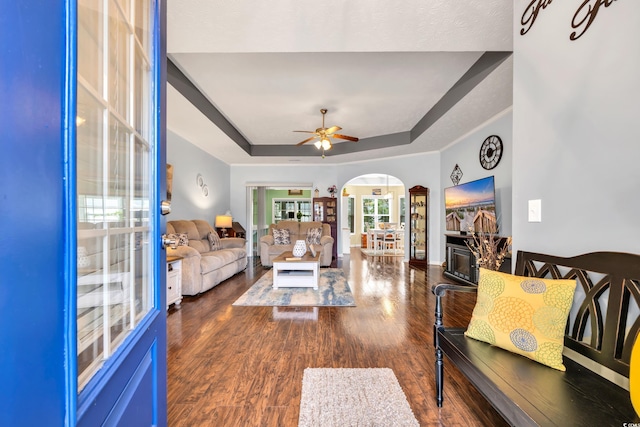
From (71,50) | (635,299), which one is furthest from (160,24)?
(635,299)

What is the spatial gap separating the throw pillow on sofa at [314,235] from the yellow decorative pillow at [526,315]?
17.0 ft

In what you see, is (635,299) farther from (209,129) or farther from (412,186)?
(412,186)

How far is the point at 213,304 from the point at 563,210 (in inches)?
138

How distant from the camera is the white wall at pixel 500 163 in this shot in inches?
164

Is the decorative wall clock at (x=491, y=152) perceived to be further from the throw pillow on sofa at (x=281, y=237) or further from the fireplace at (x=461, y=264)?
the throw pillow on sofa at (x=281, y=237)

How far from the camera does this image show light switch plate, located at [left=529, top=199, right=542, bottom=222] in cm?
163

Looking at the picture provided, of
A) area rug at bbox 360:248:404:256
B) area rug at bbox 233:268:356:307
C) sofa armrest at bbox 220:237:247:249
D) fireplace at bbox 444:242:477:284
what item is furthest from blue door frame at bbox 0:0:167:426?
area rug at bbox 360:248:404:256

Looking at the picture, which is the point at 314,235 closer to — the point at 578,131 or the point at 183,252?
the point at 183,252

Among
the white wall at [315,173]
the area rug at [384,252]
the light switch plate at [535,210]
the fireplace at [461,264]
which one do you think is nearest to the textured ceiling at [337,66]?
the white wall at [315,173]

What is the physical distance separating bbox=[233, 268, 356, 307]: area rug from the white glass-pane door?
A: 2727mm

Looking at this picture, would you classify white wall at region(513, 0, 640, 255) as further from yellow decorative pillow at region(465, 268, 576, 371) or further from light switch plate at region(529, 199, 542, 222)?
yellow decorative pillow at region(465, 268, 576, 371)

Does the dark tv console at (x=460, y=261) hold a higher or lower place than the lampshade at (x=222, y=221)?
lower

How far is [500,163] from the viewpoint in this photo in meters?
4.37

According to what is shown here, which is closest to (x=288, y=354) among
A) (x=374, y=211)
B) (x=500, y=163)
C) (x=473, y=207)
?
(x=473, y=207)
